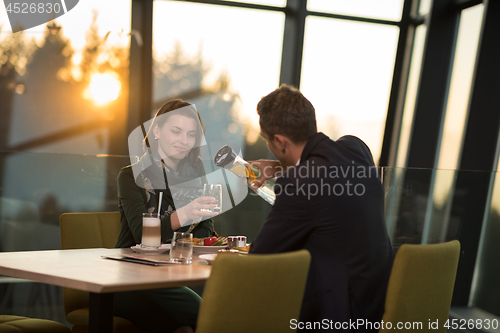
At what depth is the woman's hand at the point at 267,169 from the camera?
170 cm

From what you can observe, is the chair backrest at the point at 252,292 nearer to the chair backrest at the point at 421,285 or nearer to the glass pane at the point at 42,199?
the chair backrest at the point at 421,285

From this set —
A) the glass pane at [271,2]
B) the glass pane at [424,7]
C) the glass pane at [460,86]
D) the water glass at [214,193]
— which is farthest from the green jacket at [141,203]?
the glass pane at [424,7]

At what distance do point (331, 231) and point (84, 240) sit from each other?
4.09ft

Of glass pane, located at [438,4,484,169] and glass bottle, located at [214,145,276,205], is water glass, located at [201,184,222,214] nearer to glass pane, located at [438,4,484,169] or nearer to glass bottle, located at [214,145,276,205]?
glass bottle, located at [214,145,276,205]

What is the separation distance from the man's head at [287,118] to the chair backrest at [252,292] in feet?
1.27

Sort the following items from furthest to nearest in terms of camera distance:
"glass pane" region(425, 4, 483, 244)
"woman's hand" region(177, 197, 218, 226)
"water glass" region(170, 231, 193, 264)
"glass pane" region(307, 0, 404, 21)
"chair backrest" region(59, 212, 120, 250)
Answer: "glass pane" region(307, 0, 404, 21)
"glass pane" region(425, 4, 483, 244)
"chair backrest" region(59, 212, 120, 250)
"woman's hand" region(177, 197, 218, 226)
"water glass" region(170, 231, 193, 264)

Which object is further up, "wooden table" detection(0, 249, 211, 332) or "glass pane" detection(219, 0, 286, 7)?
"glass pane" detection(219, 0, 286, 7)

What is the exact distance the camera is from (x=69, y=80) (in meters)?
3.46

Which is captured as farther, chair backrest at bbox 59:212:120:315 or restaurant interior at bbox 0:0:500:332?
Result: restaurant interior at bbox 0:0:500:332

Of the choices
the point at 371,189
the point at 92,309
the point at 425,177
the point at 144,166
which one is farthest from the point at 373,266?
the point at 425,177

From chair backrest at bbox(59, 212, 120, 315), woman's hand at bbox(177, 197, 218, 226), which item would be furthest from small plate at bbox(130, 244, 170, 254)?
chair backrest at bbox(59, 212, 120, 315)

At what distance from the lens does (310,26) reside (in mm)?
3877

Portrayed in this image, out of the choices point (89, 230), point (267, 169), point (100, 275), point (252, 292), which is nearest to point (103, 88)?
point (89, 230)

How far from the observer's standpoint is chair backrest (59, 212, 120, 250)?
6.92ft
